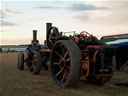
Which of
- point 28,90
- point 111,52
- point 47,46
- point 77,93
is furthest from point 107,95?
point 47,46

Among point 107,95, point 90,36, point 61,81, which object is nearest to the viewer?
point 107,95

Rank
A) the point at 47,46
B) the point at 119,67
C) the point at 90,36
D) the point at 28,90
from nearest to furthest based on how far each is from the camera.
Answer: the point at 28,90, the point at 90,36, the point at 47,46, the point at 119,67

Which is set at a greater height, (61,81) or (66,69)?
(66,69)

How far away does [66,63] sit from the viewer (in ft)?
21.2

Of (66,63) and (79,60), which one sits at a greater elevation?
(79,60)

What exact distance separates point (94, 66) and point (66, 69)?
3.21 ft

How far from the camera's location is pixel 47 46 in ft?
28.9

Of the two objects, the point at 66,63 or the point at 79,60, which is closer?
the point at 79,60

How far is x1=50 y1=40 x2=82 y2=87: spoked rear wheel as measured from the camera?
5734mm

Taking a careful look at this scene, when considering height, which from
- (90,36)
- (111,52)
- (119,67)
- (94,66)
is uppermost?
(90,36)

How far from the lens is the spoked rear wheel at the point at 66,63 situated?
5734mm

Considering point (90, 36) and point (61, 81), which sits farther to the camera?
point (90, 36)

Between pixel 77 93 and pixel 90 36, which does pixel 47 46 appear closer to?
pixel 90 36

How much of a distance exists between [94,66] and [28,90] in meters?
2.16
